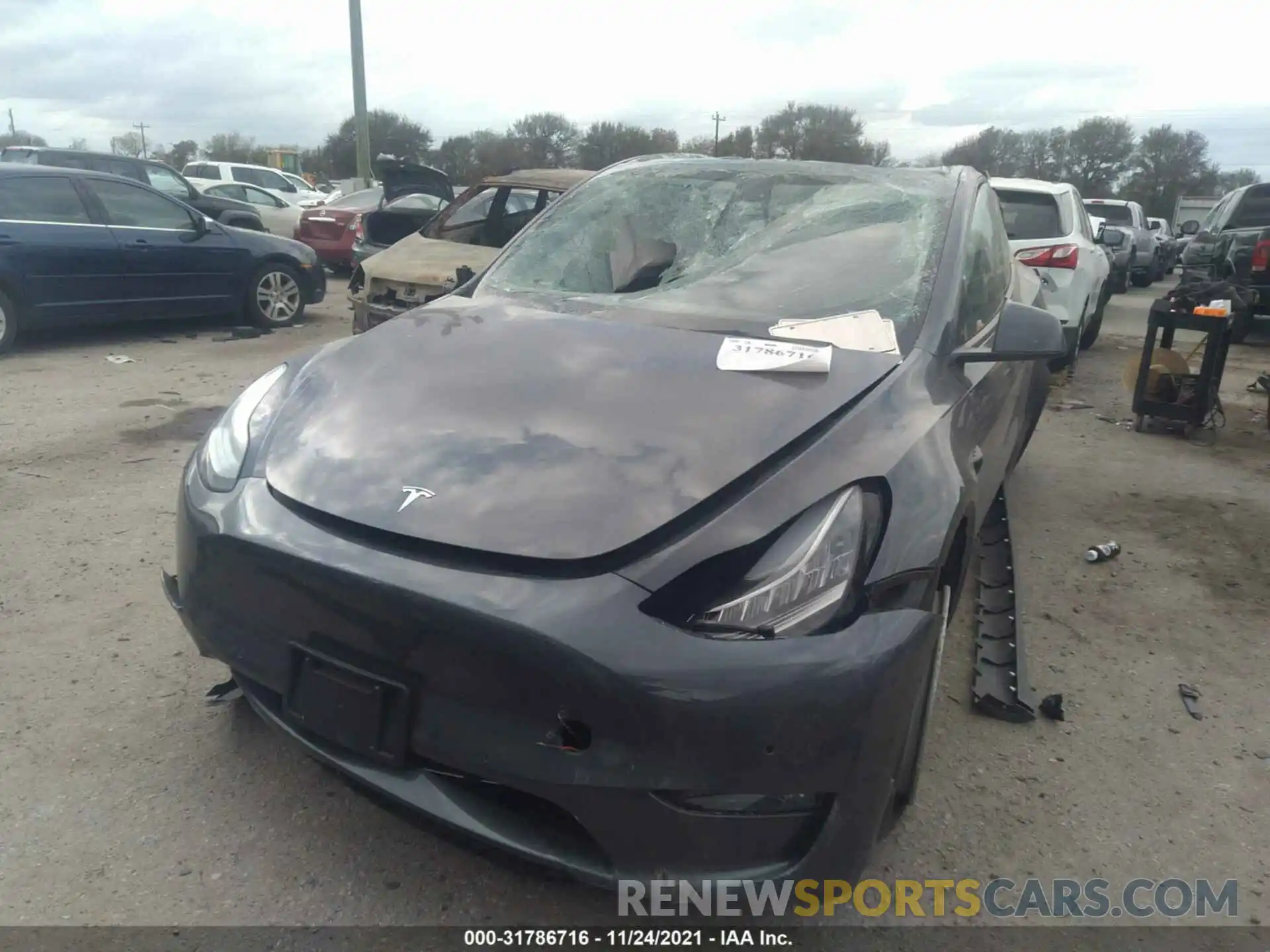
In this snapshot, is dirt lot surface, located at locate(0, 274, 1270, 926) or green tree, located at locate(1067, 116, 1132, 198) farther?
green tree, located at locate(1067, 116, 1132, 198)

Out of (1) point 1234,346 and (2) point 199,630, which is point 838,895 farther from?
(1) point 1234,346

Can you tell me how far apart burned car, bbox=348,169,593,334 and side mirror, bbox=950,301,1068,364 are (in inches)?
178

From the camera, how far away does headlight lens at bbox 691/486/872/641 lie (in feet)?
5.71

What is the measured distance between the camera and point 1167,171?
58219 mm

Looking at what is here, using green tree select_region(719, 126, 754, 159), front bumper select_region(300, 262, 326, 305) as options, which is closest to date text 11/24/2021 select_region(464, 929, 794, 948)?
front bumper select_region(300, 262, 326, 305)

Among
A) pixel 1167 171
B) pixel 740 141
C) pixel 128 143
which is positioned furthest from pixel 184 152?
pixel 1167 171

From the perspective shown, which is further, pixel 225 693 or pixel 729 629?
pixel 225 693

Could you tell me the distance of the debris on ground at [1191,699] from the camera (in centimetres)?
304

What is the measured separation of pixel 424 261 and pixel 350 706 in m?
5.97

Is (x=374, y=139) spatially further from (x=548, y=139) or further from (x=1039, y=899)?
(x=1039, y=899)

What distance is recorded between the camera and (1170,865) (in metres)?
2.33

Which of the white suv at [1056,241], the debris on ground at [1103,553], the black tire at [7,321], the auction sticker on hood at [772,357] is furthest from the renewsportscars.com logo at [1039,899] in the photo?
the black tire at [7,321]

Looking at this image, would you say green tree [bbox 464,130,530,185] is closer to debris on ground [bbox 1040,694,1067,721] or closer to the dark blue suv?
the dark blue suv

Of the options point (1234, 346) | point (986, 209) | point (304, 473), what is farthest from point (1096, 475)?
point (1234, 346)
